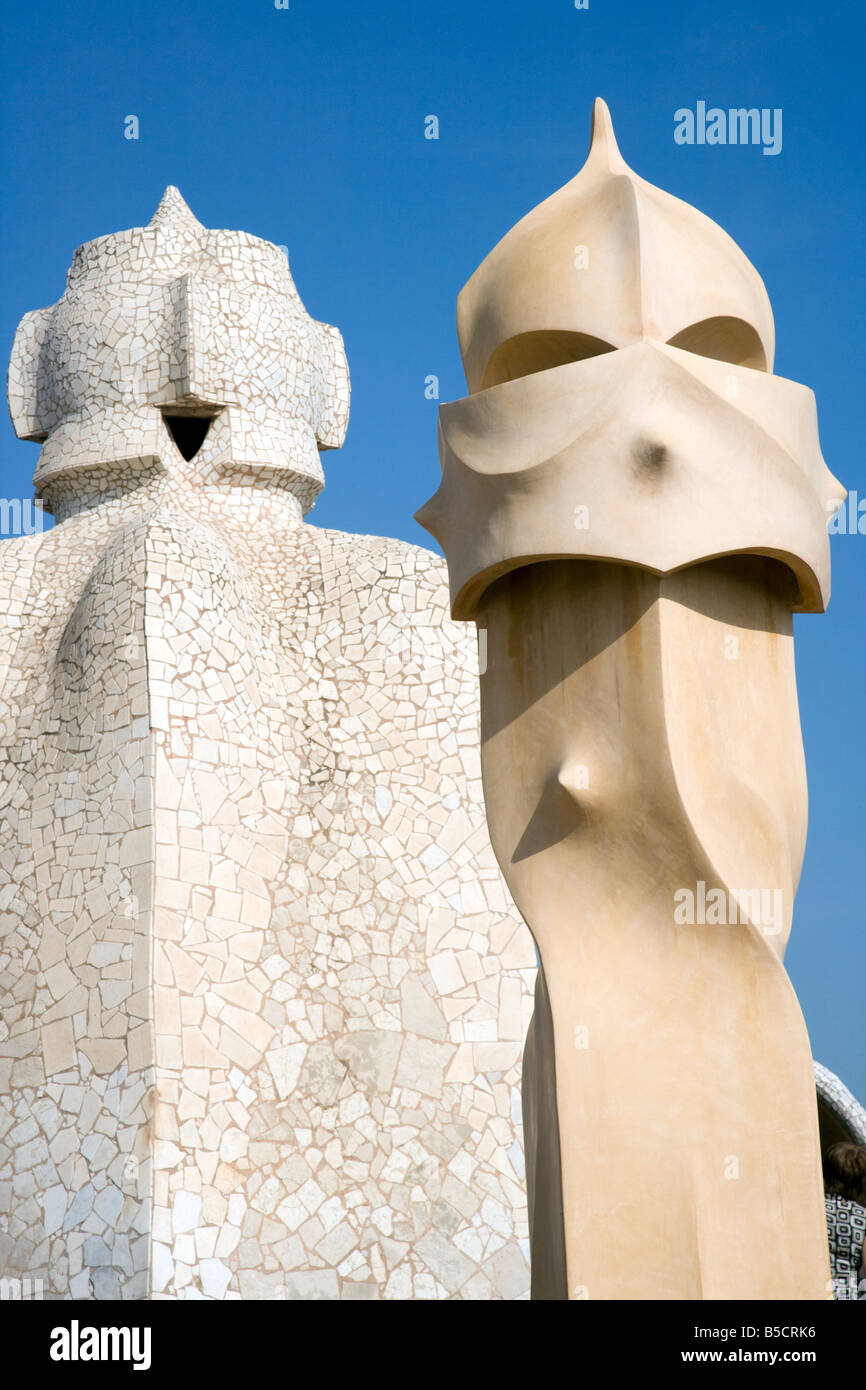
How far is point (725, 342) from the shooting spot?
12.5 ft

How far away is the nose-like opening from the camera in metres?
10.2

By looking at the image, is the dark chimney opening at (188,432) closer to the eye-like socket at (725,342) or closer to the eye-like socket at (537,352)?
the eye-like socket at (537,352)

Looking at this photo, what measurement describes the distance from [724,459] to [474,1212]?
4513 mm

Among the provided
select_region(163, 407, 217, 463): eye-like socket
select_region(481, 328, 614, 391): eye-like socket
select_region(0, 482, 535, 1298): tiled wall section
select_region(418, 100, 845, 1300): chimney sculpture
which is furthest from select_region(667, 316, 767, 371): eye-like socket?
select_region(163, 407, 217, 463): eye-like socket

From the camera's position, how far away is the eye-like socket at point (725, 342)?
12.2 ft

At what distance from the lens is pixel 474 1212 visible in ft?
22.6

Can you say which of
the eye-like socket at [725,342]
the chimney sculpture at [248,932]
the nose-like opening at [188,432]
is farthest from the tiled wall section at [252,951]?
the eye-like socket at [725,342]

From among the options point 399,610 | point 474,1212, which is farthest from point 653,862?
point 399,610

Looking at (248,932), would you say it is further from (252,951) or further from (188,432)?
(188,432)

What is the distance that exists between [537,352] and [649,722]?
1.02 meters

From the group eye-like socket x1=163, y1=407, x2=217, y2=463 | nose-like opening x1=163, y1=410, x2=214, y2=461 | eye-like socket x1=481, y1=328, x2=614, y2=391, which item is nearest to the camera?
eye-like socket x1=481, y1=328, x2=614, y2=391

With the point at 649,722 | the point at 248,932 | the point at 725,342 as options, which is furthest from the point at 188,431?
the point at 649,722

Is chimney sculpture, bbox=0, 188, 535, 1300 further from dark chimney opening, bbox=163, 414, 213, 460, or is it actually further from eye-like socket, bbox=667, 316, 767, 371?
eye-like socket, bbox=667, 316, 767, 371

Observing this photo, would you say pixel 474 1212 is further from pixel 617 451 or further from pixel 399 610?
pixel 617 451
